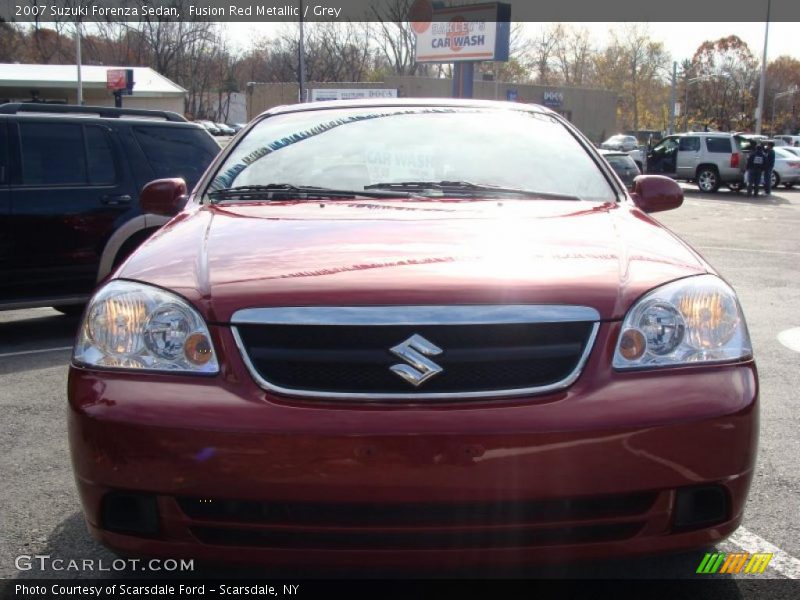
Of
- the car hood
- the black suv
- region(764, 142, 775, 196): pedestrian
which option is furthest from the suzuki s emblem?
region(764, 142, 775, 196): pedestrian

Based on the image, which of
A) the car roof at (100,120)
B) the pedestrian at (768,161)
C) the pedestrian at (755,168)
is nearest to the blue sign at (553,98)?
the pedestrian at (768,161)

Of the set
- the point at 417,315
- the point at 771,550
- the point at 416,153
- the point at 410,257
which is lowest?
the point at 771,550

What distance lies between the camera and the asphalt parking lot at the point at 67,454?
2787mm

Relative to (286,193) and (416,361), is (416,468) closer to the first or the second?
(416,361)

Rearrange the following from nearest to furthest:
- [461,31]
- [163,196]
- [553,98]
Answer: [163,196], [461,31], [553,98]

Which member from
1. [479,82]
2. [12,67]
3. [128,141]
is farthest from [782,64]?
[128,141]

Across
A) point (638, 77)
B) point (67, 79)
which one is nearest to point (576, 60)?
point (638, 77)

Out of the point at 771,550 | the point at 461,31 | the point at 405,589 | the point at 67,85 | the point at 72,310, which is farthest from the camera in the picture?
the point at 67,85

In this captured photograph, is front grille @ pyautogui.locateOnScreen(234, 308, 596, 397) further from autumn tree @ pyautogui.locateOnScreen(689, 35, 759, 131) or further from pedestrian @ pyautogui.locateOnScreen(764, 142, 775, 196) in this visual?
autumn tree @ pyautogui.locateOnScreen(689, 35, 759, 131)

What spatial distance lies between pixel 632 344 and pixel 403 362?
599 millimetres

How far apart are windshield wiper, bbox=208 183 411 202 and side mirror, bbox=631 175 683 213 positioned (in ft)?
3.75

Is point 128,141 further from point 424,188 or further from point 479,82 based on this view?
point 479,82

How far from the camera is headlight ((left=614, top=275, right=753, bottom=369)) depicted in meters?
2.21

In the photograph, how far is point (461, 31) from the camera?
3119 centimetres
